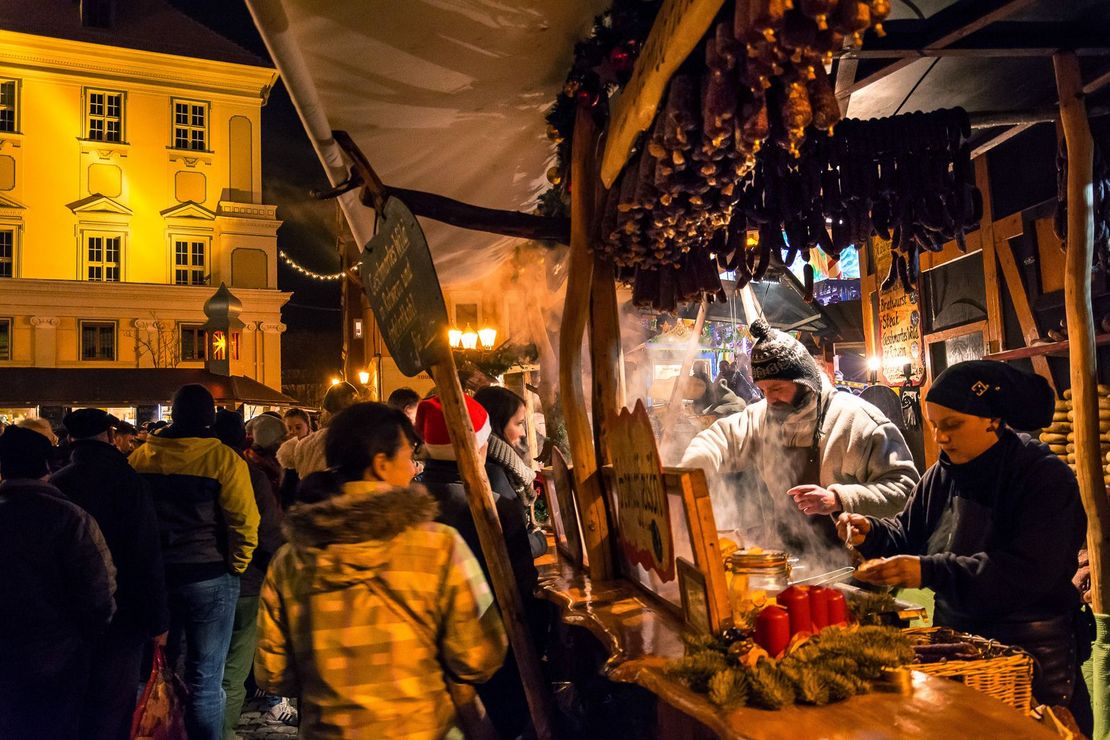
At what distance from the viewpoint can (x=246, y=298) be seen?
33.4 meters

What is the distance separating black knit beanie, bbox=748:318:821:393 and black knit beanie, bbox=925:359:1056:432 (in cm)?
136

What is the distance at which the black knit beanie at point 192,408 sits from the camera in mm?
4785

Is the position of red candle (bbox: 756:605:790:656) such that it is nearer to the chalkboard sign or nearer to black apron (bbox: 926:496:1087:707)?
black apron (bbox: 926:496:1087:707)

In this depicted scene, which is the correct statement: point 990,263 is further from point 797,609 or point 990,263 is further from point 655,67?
point 797,609

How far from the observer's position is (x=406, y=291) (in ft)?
10.6

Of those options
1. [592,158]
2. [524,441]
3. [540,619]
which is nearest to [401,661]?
[540,619]

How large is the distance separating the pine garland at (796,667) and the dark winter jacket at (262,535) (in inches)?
164

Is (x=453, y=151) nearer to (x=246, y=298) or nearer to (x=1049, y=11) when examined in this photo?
(x=1049, y=11)

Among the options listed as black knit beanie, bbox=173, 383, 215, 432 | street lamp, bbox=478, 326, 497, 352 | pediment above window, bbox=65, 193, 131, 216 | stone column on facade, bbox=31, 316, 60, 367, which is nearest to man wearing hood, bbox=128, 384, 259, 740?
black knit beanie, bbox=173, 383, 215, 432

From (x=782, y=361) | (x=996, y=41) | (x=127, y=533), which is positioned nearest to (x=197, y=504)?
(x=127, y=533)

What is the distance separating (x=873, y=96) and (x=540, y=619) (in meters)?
3.80

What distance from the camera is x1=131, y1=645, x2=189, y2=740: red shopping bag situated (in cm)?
421

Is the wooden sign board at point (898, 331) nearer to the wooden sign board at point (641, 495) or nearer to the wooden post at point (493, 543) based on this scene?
the wooden sign board at point (641, 495)

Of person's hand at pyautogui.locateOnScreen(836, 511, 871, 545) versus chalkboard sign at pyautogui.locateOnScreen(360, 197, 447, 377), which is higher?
chalkboard sign at pyautogui.locateOnScreen(360, 197, 447, 377)
